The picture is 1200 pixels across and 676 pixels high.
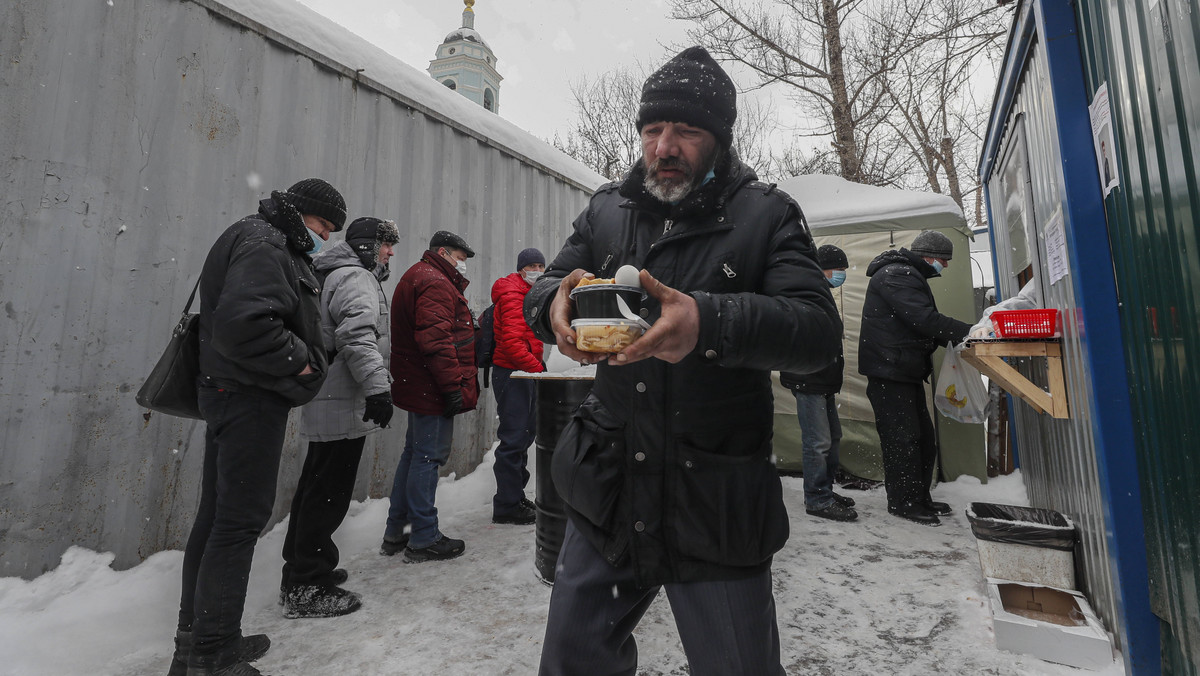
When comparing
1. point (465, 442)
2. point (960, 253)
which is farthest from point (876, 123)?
point (465, 442)

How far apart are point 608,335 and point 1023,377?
271 centimetres

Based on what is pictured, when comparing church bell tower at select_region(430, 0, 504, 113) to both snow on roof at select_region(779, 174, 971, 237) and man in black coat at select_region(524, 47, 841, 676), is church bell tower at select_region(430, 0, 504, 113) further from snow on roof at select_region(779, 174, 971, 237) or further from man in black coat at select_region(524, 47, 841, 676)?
man in black coat at select_region(524, 47, 841, 676)

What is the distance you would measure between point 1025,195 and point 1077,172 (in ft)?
4.71

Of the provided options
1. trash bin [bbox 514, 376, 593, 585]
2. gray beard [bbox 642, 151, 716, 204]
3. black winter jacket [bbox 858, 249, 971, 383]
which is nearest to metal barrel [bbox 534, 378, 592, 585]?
trash bin [bbox 514, 376, 593, 585]

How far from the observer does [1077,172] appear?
202 centimetres

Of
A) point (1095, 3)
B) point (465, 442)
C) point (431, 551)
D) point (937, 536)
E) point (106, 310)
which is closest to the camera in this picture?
point (1095, 3)

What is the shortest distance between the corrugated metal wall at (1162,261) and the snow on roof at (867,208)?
3.76 m

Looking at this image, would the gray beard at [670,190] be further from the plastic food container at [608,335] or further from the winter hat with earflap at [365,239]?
the winter hat with earflap at [365,239]

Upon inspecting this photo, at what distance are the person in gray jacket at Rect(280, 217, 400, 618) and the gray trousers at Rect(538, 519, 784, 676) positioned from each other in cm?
202

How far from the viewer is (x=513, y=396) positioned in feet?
14.6

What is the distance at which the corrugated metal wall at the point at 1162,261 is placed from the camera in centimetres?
126

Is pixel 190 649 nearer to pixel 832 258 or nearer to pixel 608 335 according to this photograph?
pixel 608 335

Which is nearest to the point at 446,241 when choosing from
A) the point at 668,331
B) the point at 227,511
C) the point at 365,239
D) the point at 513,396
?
the point at 365,239

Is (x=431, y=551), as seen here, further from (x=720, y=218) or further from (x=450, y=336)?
(x=720, y=218)
